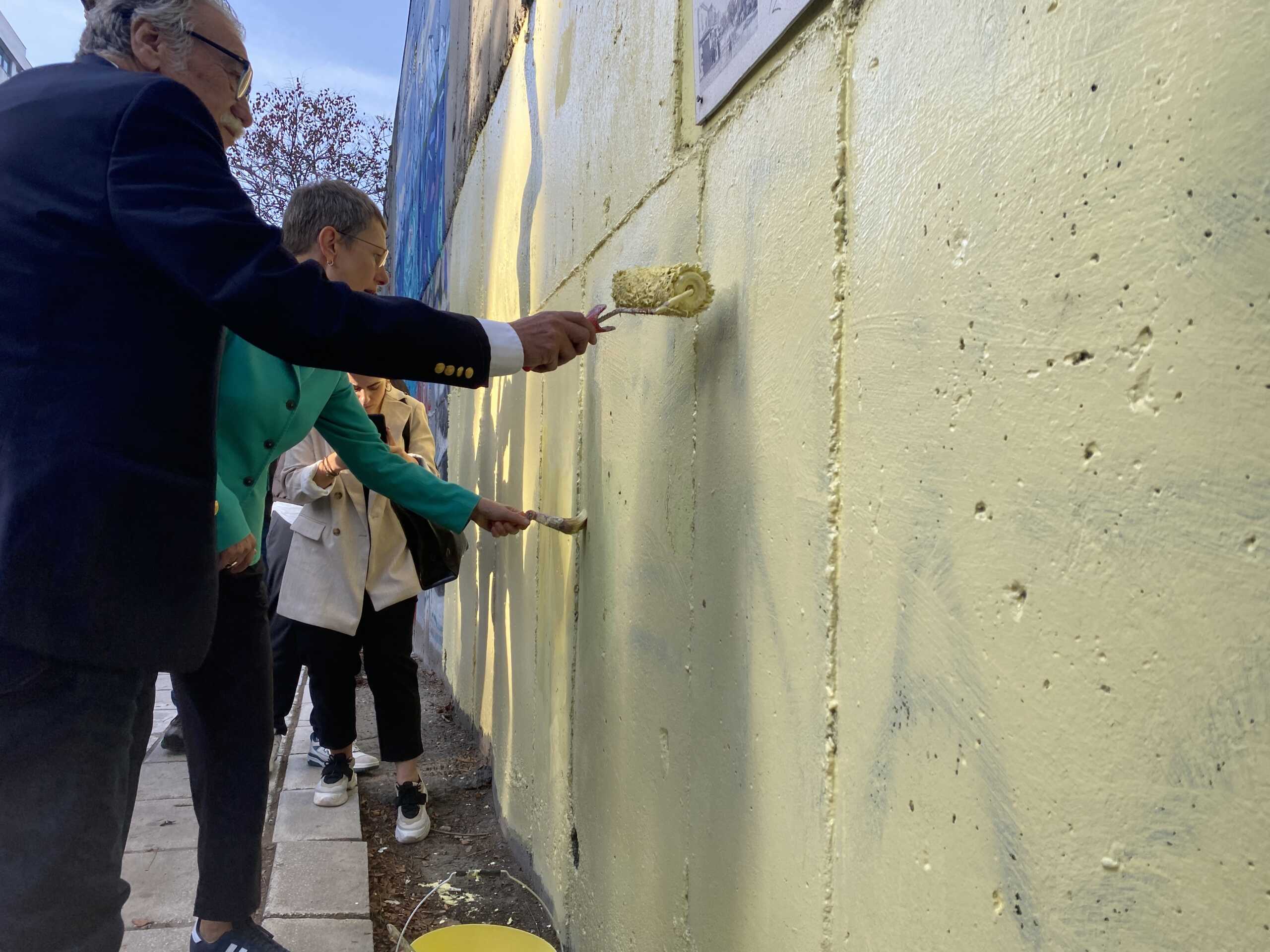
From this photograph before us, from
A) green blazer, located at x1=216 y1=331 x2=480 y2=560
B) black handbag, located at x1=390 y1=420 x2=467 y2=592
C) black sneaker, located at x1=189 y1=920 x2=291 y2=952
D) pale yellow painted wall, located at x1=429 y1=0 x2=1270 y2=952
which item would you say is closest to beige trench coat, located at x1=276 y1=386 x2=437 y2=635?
black handbag, located at x1=390 y1=420 x2=467 y2=592

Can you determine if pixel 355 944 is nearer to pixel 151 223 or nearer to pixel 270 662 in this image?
pixel 270 662

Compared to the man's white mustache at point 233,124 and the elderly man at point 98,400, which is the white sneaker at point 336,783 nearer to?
the elderly man at point 98,400

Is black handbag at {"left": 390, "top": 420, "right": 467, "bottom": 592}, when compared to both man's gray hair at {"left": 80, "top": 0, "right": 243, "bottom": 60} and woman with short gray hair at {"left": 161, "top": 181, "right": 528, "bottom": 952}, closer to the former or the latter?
woman with short gray hair at {"left": 161, "top": 181, "right": 528, "bottom": 952}

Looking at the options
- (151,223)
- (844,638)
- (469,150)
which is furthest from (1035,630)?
(469,150)

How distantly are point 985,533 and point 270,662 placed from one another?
72.6 inches

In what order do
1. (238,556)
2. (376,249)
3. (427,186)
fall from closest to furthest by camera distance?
(238,556)
(376,249)
(427,186)

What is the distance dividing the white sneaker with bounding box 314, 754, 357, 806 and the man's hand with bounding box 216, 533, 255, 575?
1.74 meters

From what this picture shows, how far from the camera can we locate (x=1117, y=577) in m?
0.76

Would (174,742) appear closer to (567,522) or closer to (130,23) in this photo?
(567,522)

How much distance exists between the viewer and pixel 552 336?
1.85 meters

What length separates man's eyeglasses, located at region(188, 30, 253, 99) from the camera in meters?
1.79

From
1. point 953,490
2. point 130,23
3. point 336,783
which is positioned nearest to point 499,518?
point 130,23

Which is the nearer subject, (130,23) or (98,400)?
(98,400)

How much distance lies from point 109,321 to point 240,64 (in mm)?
657
